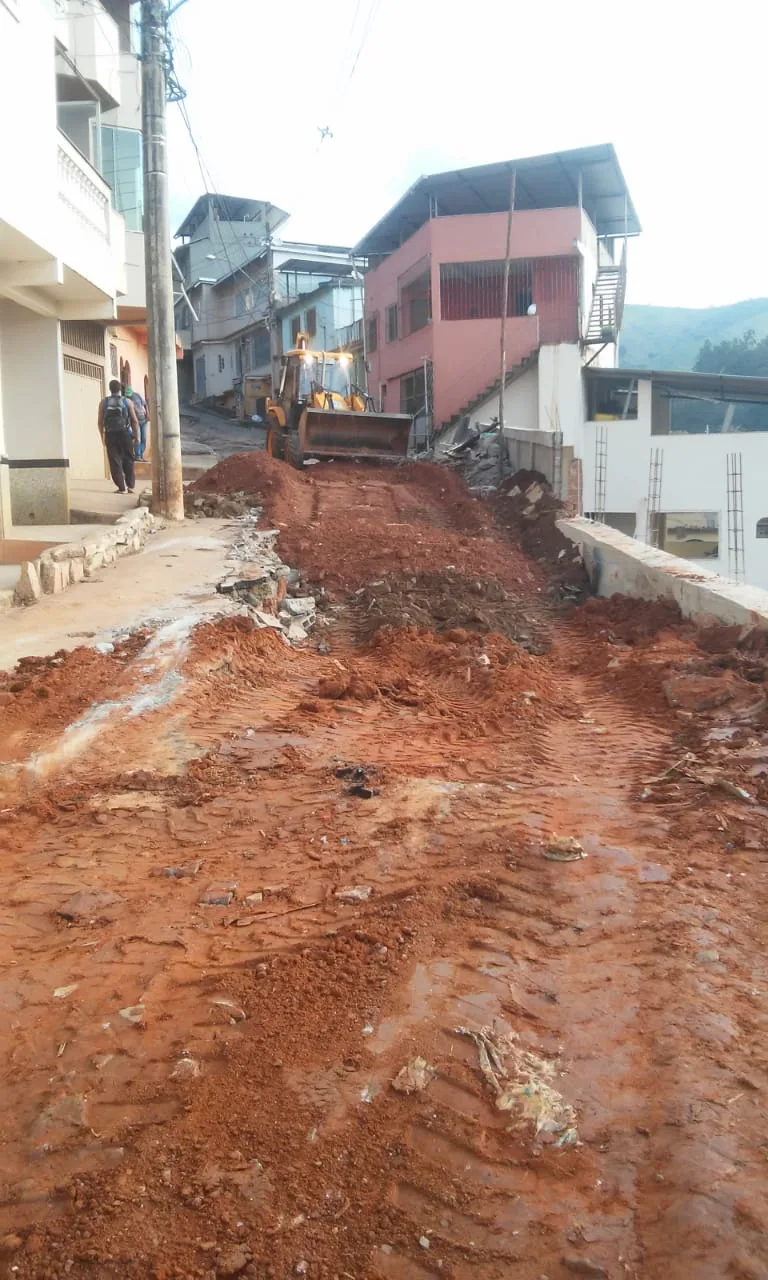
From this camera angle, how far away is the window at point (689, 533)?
22.8m

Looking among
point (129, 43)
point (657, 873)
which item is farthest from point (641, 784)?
point (129, 43)

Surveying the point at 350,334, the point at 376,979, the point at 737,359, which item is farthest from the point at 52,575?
the point at 737,359

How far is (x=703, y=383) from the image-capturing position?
76.2ft

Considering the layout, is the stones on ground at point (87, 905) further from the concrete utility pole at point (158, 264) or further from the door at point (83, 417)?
the door at point (83, 417)

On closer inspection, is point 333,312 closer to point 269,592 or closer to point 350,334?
point 350,334

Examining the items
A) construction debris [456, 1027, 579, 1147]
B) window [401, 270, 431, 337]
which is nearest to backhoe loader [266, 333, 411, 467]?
window [401, 270, 431, 337]

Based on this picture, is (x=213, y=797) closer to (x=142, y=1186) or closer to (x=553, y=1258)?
(x=142, y=1186)

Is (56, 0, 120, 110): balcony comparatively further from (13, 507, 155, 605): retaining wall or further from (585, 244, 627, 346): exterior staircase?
(585, 244, 627, 346): exterior staircase

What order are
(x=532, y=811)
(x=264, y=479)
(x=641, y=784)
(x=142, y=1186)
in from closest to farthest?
(x=142, y=1186) < (x=532, y=811) < (x=641, y=784) < (x=264, y=479)

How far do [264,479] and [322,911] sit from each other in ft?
42.9

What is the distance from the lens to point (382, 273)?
101ft

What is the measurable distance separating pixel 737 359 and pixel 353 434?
31.7m

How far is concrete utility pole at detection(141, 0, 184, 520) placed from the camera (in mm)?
12516

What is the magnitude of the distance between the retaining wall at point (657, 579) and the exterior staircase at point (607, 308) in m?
13.6
